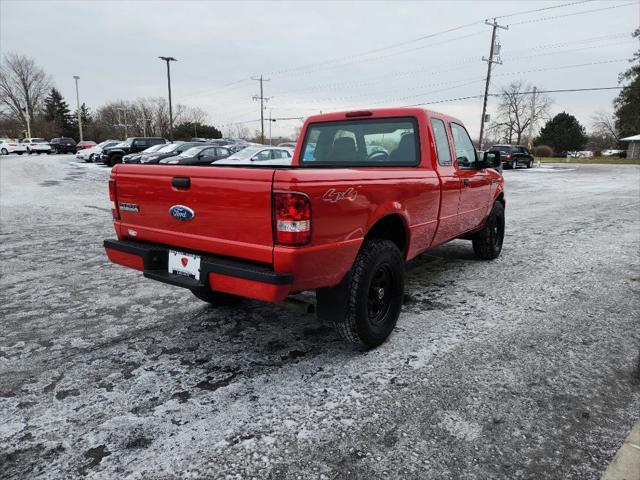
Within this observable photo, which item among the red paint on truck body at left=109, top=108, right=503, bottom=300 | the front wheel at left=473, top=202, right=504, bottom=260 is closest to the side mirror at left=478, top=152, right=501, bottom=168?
the front wheel at left=473, top=202, right=504, bottom=260

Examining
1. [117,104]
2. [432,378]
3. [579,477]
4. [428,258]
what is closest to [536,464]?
[579,477]

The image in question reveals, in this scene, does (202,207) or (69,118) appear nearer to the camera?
A: (202,207)

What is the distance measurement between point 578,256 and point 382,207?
4.54m

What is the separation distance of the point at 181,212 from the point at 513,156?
3206 cm

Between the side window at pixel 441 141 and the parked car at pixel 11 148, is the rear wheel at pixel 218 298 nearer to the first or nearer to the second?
the side window at pixel 441 141

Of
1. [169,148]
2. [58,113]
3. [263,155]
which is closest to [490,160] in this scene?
[263,155]

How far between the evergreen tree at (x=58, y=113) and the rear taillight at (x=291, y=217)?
9543 cm

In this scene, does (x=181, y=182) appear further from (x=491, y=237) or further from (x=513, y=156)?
(x=513, y=156)

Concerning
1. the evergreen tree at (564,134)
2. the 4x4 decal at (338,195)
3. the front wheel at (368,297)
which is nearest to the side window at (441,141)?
the front wheel at (368,297)

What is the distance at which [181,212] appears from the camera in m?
3.05

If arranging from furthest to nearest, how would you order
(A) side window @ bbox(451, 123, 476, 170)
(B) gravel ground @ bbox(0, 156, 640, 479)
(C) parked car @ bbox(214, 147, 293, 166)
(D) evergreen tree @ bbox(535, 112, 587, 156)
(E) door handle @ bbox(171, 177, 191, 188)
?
(D) evergreen tree @ bbox(535, 112, 587, 156), (C) parked car @ bbox(214, 147, 293, 166), (A) side window @ bbox(451, 123, 476, 170), (E) door handle @ bbox(171, 177, 191, 188), (B) gravel ground @ bbox(0, 156, 640, 479)

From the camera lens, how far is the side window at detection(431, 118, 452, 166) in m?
4.33

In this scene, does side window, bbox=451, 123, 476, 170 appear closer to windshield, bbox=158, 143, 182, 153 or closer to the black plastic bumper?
the black plastic bumper

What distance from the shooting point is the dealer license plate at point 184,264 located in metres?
2.98
